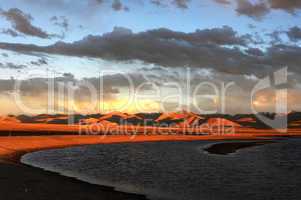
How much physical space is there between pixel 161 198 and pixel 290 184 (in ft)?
43.5

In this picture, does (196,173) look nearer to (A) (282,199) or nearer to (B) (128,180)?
(B) (128,180)

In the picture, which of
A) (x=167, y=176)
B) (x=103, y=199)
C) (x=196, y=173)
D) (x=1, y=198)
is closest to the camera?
(x=1, y=198)

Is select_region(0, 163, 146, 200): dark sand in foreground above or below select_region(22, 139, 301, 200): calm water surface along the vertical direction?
above

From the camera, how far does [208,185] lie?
31.7 meters

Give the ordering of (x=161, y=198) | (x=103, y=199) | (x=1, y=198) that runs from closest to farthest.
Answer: (x=1, y=198) < (x=103, y=199) < (x=161, y=198)

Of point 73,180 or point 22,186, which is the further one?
point 73,180

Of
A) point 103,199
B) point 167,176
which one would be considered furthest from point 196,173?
point 103,199

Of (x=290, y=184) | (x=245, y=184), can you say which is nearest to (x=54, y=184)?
(x=245, y=184)

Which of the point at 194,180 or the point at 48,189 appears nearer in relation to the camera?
the point at 48,189

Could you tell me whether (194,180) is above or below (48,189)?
below

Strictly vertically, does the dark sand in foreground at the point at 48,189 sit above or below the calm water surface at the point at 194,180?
above

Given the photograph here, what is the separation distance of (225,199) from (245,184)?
714 cm

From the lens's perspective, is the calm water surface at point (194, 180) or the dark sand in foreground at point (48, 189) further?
the calm water surface at point (194, 180)

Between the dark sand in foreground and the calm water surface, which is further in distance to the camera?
the calm water surface
